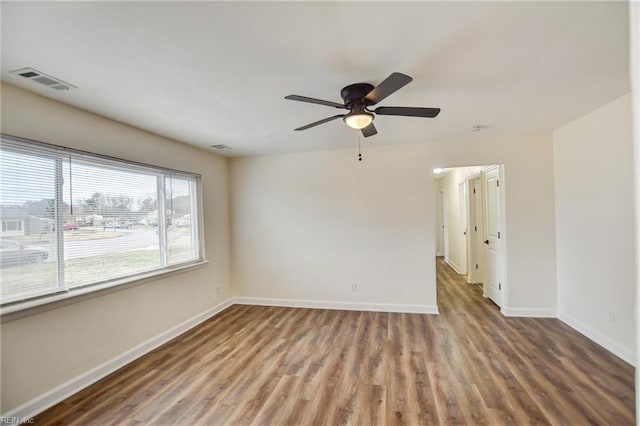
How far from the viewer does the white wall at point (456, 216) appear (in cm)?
603

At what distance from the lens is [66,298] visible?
2.32 m

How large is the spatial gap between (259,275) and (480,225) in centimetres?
403

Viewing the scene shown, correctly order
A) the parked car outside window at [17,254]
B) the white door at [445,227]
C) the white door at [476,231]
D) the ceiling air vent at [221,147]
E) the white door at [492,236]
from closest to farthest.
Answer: the parked car outside window at [17,254], the ceiling air vent at [221,147], the white door at [492,236], the white door at [476,231], the white door at [445,227]

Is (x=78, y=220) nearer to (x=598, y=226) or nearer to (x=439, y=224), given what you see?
(x=598, y=226)

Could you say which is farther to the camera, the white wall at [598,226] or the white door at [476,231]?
the white door at [476,231]

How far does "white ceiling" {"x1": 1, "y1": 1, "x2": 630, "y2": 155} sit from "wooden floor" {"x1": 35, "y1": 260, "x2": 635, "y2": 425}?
2470mm

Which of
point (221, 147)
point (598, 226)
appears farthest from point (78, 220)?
point (598, 226)

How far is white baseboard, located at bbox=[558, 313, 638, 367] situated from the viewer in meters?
2.59

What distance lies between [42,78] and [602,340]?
217 inches

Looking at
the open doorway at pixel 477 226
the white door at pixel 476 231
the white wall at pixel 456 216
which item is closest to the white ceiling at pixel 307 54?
the open doorway at pixel 477 226

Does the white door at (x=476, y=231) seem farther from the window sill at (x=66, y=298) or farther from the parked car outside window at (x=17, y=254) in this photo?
the parked car outside window at (x=17, y=254)

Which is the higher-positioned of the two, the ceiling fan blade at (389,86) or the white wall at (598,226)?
the ceiling fan blade at (389,86)

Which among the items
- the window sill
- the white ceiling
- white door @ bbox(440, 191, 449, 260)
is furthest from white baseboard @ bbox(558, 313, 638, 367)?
the window sill

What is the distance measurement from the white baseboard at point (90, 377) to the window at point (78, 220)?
0.75 metres
